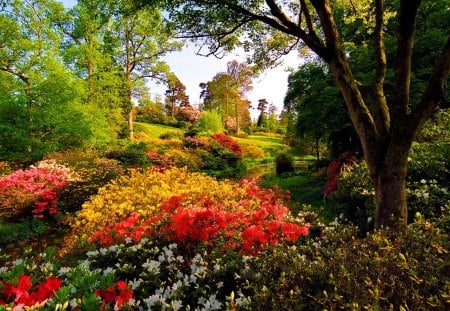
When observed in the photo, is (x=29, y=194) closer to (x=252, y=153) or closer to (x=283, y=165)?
(x=283, y=165)

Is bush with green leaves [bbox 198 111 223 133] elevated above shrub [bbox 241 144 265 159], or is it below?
above

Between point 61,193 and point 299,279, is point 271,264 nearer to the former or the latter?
point 299,279

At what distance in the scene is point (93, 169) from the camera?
46.0 ft

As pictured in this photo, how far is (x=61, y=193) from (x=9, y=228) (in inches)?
71.0

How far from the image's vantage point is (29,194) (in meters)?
10.6

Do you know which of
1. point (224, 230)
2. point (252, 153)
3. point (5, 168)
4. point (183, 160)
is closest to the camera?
point (224, 230)

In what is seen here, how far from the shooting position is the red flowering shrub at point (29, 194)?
33.7 feet

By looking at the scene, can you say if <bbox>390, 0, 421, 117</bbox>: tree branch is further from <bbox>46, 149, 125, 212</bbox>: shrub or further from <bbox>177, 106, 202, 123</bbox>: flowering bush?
<bbox>177, 106, 202, 123</bbox>: flowering bush

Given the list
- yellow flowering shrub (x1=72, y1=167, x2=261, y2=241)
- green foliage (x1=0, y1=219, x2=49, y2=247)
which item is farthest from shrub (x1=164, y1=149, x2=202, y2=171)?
green foliage (x1=0, y1=219, x2=49, y2=247)

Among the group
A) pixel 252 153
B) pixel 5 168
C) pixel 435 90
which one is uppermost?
pixel 435 90

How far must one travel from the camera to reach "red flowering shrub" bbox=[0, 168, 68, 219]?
1027cm

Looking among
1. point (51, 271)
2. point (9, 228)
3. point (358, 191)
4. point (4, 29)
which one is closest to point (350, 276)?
point (51, 271)

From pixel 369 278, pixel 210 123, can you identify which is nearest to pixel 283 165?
pixel 369 278

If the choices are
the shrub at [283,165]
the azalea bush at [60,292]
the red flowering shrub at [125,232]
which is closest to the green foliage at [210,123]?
the shrub at [283,165]
